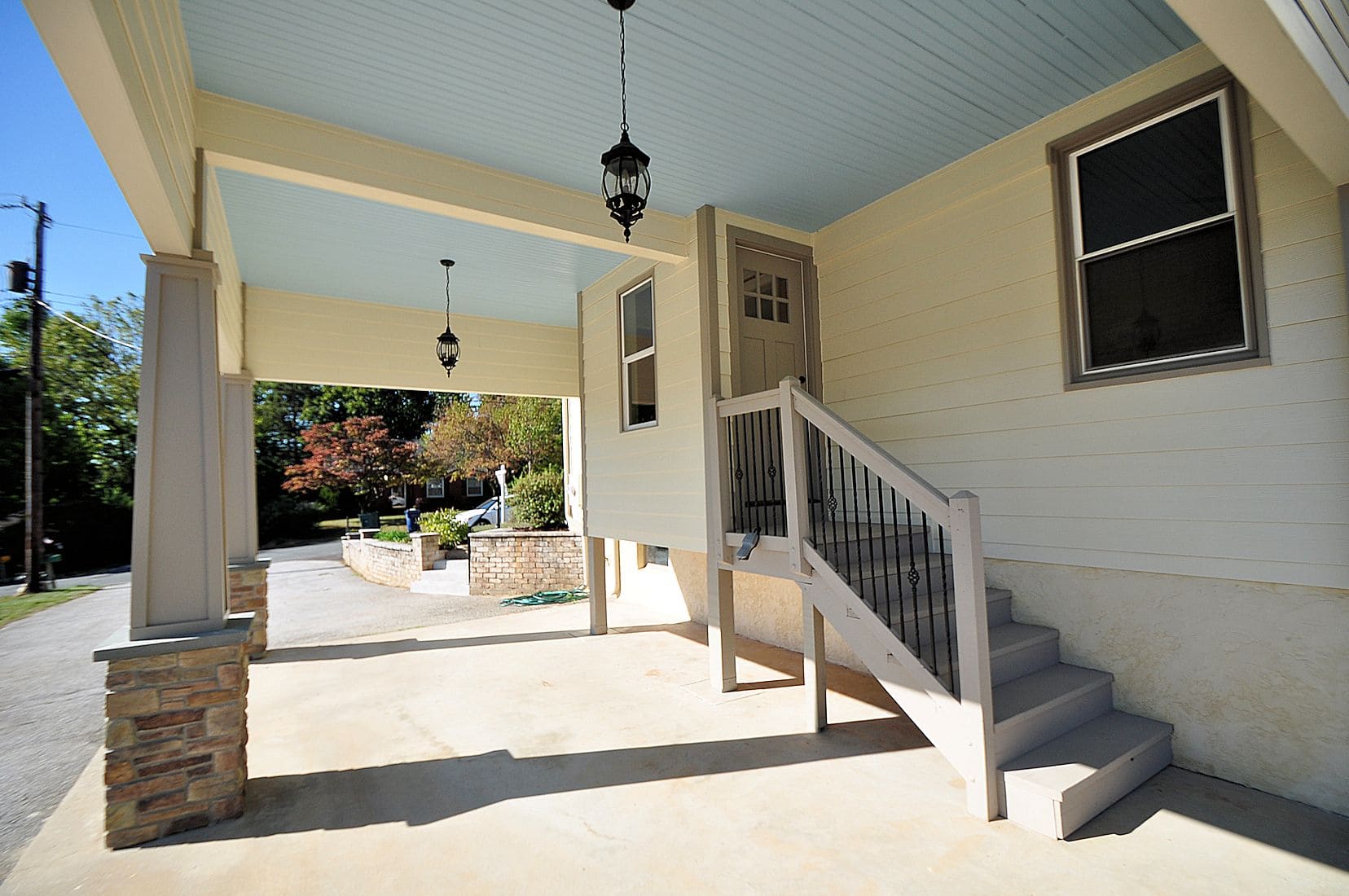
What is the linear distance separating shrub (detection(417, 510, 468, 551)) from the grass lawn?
5.56 m

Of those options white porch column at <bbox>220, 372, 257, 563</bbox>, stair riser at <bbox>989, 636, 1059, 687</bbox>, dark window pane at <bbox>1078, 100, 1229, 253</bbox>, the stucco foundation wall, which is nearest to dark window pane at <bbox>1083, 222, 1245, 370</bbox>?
dark window pane at <bbox>1078, 100, 1229, 253</bbox>

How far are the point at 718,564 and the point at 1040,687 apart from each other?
2.13 m

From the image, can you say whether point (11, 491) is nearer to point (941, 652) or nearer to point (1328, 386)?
point (941, 652)

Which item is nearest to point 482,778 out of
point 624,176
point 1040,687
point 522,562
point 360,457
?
point 1040,687

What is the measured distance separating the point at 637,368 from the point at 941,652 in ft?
12.1

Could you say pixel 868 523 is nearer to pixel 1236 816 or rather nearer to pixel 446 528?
pixel 1236 816

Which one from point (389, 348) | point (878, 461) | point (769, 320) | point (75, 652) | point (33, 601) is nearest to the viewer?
point (878, 461)

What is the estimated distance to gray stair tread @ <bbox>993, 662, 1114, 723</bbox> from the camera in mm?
3074

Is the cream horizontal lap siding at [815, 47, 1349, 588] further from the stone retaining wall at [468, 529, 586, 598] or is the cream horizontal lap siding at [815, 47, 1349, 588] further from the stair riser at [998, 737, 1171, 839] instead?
the stone retaining wall at [468, 529, 586, 598]

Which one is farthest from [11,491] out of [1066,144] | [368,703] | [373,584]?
[1066,144]

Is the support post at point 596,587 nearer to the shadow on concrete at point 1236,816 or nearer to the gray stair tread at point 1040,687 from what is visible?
the gray stair tread at point 1040,687

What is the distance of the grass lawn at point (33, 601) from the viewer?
28.2ft

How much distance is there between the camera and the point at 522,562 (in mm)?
10164

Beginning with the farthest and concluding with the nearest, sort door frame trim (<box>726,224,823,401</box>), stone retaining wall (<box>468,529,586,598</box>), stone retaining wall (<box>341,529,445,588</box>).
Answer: stone retaining wall (<box>341,529,445,588</box>) < stone retaining wall (<box>468,529,586,598</box>) < door frame trim (<box>726,224,823,401</box>)
